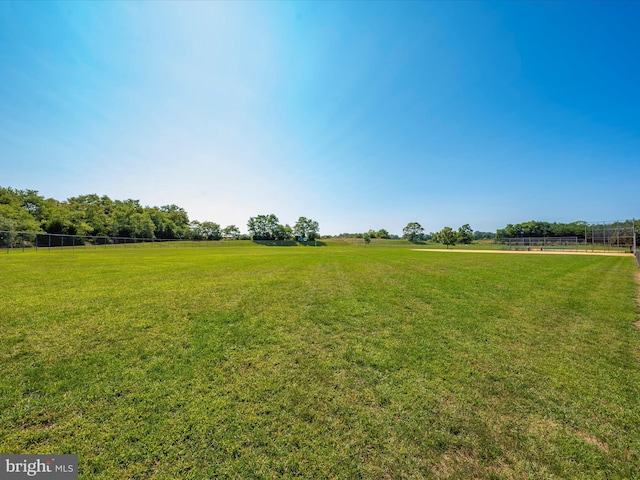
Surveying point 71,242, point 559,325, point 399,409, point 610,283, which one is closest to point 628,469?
point 399,409

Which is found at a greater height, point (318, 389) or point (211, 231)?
point (211, 231)

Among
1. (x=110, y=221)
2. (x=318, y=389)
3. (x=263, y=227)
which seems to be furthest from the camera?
(x=263, y=227)

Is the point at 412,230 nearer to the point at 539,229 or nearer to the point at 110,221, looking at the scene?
the point at 539,229

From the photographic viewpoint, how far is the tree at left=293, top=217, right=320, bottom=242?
A: 9850 centimetres

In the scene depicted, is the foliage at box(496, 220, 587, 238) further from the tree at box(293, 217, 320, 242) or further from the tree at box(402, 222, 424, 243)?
the tree at box(293, 217, 320, 242)

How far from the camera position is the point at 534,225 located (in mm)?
99375

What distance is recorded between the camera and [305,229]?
9950 centimetres

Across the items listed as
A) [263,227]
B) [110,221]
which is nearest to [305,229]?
[263,227]

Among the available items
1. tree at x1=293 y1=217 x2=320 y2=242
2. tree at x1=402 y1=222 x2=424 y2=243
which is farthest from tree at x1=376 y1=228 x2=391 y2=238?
tree at x1=293 y1=217 x2=320 y2=242
